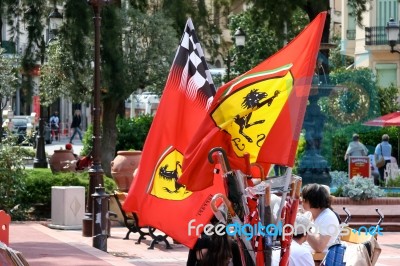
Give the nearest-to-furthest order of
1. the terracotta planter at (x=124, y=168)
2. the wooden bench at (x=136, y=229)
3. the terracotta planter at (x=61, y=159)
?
the wooden bench at (x=136, y=229) → the terracotta planter at (x=124, y=168) → the terracotta planter at (x=61, y=159)

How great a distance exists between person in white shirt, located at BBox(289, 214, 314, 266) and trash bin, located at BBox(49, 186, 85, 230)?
10.7 meters

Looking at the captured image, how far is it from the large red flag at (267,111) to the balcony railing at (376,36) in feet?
141

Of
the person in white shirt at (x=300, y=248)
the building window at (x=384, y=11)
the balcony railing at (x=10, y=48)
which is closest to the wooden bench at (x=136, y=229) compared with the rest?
the person in white shirt at (x=300, y=248)

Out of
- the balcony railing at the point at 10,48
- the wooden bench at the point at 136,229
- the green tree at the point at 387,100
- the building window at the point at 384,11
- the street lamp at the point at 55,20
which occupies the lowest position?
the wooden bench at the point at 136,229

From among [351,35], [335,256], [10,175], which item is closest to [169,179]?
[335,256]

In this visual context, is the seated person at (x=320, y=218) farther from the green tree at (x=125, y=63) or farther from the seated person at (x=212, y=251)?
the green tree at (x=125, y=63)

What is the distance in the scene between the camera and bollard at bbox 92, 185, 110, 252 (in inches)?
601

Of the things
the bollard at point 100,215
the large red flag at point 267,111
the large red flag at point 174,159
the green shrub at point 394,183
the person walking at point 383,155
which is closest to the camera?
the large red flag at point 267,111

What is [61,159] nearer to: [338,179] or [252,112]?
[338,179]

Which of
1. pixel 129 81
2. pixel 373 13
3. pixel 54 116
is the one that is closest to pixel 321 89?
pixel 129 81

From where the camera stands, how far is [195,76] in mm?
8289

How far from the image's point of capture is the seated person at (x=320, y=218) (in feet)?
26.8

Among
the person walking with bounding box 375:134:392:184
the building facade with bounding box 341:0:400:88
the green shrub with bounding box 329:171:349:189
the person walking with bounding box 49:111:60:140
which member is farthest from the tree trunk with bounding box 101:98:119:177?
the person walking with bounding box 49:111:60:140

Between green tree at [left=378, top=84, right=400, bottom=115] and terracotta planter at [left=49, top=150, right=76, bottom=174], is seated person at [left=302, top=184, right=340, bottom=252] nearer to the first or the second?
terracotta planter at [left=49, top=150, right=76, bottom=174]
